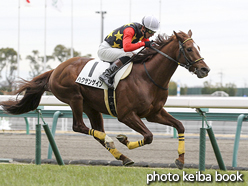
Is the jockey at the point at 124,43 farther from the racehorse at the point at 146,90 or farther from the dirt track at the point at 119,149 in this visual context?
the dirt track at the point at 119,149

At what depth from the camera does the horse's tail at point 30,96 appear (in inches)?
213

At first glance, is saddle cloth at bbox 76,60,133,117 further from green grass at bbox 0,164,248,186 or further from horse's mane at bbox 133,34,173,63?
green grass at bbox 0,164,248,186

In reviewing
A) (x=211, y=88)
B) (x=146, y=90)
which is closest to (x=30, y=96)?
(x=146, y=90)

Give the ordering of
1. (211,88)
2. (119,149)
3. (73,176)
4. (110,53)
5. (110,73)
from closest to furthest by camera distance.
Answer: (73,176) → (110,73) → (110,53) → (119,149) → (211,88)

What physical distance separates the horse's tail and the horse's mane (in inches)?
53.6

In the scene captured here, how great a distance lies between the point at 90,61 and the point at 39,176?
1.49 m

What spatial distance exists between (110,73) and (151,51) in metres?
0.51

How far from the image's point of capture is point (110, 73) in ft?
15.1

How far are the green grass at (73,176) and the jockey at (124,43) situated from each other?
0.93m

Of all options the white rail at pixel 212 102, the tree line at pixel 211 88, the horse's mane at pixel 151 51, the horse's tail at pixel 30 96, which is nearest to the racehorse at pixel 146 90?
the horse's mane at pixel 151 51

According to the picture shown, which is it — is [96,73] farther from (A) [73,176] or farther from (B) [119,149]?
(B) [119,149]

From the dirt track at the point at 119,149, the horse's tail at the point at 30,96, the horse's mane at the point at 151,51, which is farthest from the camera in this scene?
the dirt track at the point at 119,149

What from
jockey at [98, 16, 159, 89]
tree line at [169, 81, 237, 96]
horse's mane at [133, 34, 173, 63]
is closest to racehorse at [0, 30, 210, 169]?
horse's mane at [133, 34, 173, 63]

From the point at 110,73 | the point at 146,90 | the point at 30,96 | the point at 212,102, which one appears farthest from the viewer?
the point at 212,102
